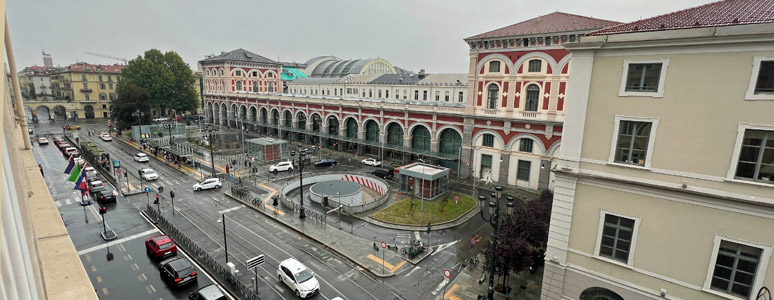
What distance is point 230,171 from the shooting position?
43.3 meters

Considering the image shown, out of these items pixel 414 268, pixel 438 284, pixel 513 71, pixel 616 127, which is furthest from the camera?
pixel 513 71

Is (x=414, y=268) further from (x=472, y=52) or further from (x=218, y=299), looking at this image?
(x=472, y=52)

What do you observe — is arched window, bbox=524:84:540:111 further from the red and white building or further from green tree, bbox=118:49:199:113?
green tree, bbox=118:49:199:113

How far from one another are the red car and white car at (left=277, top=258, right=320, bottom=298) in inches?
291

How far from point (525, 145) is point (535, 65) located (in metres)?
7.98

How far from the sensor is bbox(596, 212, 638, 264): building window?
13.3 m

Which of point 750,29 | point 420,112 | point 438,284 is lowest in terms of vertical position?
point 438,284

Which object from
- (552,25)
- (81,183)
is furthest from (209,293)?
(552,25)

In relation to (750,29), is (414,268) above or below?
below

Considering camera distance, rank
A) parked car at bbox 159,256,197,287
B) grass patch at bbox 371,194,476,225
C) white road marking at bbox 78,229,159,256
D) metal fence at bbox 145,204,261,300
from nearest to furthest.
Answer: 1. metal fence at bbox 145,204,261,300
2. parked car at bbox 159,256,197,287
3. white road marking at bbox 78,229,159,256
4. grass patch at bbox 371,194,476,225

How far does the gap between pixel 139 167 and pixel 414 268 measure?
3879 cm

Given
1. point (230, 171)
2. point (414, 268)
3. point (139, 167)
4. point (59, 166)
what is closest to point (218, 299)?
point (414, 268)

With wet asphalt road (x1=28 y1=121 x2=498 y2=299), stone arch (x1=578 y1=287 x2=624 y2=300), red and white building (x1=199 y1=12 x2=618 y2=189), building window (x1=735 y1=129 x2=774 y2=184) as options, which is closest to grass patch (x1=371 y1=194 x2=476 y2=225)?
wet asphalt road (x1=28 y1=121 x2=498 y2=299)

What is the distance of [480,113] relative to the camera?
40.8m
